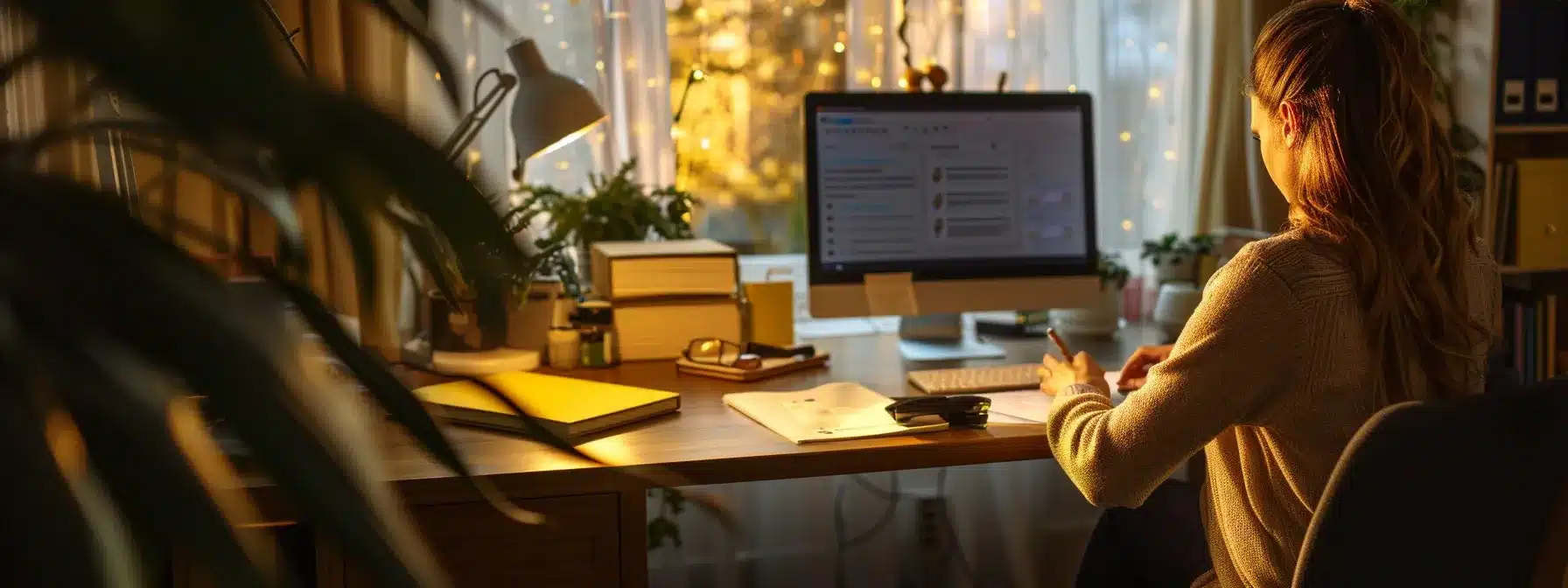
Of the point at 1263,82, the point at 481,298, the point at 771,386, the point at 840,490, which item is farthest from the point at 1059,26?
the point at 481,298

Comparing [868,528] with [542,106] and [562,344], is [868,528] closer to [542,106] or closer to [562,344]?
[562,344]

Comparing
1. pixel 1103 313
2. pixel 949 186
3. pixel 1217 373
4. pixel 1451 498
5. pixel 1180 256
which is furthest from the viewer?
pixel 1180 256

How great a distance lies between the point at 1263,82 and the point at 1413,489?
48cm

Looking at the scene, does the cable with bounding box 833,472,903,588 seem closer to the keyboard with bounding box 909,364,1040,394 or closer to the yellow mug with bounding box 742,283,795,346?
the yellow mug with bounding box 742,283,795,346

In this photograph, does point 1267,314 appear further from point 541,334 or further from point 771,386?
point 541,334

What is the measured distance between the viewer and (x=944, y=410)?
161 cm

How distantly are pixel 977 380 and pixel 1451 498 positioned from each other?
35.6 inches

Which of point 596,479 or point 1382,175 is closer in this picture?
point 1382,175

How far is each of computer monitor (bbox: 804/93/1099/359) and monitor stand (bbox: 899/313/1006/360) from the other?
10 mm

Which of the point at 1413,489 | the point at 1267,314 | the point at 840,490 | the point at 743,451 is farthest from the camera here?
the point at 840,490

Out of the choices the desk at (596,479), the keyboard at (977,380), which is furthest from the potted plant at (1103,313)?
the desk at (596,479)

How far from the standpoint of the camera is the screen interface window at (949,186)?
215cm

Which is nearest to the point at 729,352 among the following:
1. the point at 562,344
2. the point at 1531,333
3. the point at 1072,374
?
the point at 562,344

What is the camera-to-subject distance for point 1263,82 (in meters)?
1.33
